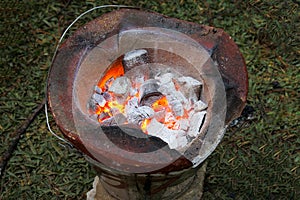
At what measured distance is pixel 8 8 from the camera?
389 centimetres

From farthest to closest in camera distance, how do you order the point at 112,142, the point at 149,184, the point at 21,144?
1. the point at 21,144
2. the point at 149,184
3. the point at 112,142

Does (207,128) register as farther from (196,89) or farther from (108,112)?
(108,112)

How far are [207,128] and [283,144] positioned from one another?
4.57 ft

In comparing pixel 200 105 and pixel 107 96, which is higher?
pixel 200 105

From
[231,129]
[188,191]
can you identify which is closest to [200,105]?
[188,191]

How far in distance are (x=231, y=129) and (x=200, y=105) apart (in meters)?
1.10

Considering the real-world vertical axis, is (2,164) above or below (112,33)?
below

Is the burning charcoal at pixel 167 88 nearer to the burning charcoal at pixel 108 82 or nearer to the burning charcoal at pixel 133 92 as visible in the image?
the burning charcoal at pixel 133 92

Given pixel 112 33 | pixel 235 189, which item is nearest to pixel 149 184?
pixel 112 33

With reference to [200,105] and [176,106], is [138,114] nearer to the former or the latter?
[176,106]

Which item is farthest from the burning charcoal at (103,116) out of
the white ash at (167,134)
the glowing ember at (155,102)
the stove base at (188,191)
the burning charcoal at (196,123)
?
the stove base at (188,191)

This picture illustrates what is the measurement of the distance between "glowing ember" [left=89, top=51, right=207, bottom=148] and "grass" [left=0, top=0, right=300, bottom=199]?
89 centimetres

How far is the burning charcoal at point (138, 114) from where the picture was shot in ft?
7.85

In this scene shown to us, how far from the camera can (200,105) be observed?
2.35 meters
